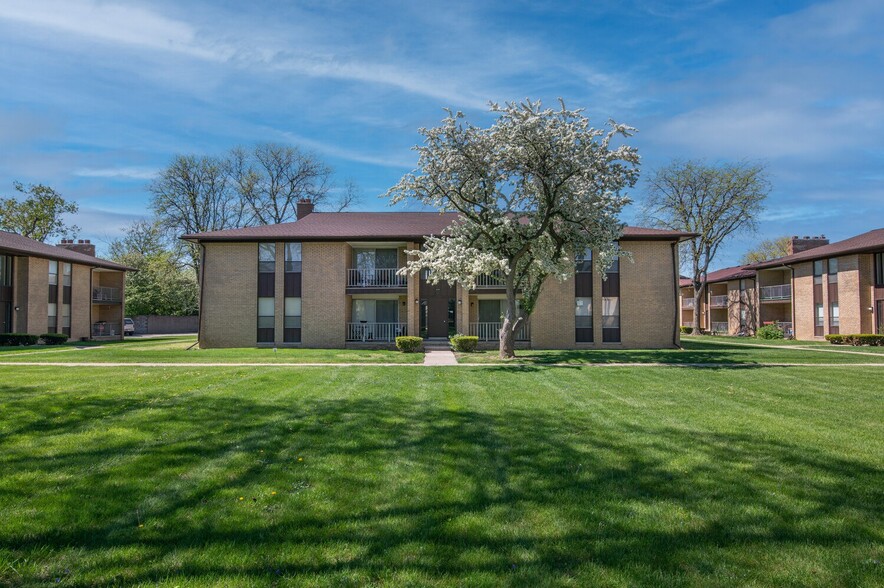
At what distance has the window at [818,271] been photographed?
34.1 m

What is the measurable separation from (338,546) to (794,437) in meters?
6.41

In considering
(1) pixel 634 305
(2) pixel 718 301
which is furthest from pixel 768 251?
(1) pixel 634 305

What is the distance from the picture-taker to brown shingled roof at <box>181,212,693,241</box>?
24.9 metres

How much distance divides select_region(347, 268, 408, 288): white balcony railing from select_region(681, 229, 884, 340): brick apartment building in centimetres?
2689

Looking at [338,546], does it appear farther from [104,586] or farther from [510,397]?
[510,397]

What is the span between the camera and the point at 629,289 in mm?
25469

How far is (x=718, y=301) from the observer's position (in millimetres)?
50188

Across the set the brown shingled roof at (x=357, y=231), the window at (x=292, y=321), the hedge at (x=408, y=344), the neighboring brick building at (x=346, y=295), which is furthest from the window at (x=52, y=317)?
the hedge at (x=408, y=344)

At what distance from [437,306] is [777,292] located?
2931cm

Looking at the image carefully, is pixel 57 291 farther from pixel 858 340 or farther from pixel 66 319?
pixel 858 340

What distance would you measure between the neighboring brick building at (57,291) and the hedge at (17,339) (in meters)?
2.56

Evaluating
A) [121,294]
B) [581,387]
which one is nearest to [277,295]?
[581,387]

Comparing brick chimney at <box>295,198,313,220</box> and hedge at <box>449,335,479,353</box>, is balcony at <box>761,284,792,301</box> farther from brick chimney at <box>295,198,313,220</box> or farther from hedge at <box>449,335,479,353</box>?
brick chimney at <box>295,198,313,220</box>

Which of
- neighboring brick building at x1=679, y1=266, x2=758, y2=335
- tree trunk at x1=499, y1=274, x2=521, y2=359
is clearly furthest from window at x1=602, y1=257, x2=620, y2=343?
neighboring brick building at x1=679, y1=266, x2=758, y2=335
